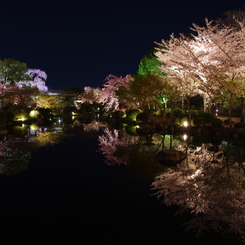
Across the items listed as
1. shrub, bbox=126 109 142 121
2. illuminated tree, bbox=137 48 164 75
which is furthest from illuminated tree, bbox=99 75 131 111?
shrub, bbox=126 109 142 121

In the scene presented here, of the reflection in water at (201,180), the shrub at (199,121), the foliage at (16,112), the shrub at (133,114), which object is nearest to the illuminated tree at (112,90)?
the shrub at (133,114)

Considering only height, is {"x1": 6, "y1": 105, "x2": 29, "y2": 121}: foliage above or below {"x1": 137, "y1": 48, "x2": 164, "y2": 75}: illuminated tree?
below

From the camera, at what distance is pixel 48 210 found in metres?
6.10

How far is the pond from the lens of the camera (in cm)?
510

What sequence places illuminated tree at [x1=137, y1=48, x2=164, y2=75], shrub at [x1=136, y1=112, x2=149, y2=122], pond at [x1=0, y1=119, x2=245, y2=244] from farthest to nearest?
illuminated tree at [x1=137, y1=48, x2=164, y2=75]
shrub at [x1=136, y1=112, x2=149, y2=122]
pond at [x1=0, y1=119, x2=245, y2=244]

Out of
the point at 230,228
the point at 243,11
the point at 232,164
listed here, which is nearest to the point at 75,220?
the point at 230,228

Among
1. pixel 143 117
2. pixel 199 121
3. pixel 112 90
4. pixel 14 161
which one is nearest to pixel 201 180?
pixel 14 161

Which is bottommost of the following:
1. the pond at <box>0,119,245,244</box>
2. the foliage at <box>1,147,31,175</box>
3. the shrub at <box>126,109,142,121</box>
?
the pond at <box>0,119,245,244</box>

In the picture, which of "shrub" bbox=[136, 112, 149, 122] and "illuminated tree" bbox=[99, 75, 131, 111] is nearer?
"shrub" bbox=[136, 112, 149, 122]

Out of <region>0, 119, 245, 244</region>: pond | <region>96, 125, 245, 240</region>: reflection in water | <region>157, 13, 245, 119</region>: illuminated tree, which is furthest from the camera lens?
<region>157, 13, 245, 119</region>: illuminated tree

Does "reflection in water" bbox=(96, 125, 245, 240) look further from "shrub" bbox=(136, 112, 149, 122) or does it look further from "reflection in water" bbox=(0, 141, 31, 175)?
"shrub" bbox=(136, 112, 149, 122)

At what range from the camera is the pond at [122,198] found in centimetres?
510

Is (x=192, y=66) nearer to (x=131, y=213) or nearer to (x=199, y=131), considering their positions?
(x=199, y=131)

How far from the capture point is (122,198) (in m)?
6.96
